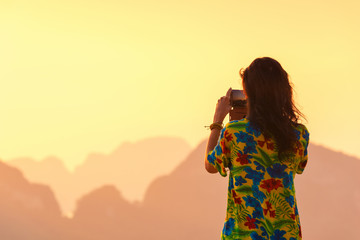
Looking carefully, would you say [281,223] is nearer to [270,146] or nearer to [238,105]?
[270,146]

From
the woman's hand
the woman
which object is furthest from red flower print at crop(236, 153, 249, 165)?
the woman's hand

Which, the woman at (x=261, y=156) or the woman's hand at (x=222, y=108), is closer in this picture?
the woman at (x=261, y=156)

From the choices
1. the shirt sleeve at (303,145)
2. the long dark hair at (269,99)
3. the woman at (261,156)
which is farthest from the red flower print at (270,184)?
the shirt sleeve at (303,145)

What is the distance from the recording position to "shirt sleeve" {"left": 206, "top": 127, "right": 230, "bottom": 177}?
3.13 m

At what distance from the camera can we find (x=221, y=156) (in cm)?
314

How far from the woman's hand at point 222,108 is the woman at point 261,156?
0.12 metres

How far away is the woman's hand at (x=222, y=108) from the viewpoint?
3.26m

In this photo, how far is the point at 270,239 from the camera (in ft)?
10.3

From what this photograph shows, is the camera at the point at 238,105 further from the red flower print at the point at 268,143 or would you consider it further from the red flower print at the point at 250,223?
the red flower print at the point at 250,223

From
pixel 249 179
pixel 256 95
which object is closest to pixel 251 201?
pixel 249 179

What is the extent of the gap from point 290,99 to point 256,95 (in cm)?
20

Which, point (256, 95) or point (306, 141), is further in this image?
point (306, 141)

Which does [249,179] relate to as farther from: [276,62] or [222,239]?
[276,62]

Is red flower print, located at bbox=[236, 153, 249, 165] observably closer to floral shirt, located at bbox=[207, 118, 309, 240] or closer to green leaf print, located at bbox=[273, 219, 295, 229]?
floral shirt, located at bbox=[207, 118, 309, 240]
